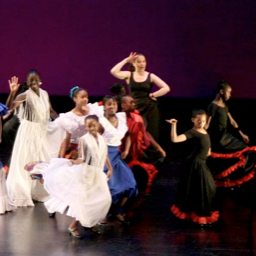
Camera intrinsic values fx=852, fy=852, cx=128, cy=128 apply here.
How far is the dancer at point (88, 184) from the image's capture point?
7.12 m

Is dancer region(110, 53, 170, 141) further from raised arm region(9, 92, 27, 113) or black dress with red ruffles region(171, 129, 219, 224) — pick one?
black dress with red ruffles region(171, 129, 219, 224)

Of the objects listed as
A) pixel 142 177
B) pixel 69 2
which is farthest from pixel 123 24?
pixel 142 177

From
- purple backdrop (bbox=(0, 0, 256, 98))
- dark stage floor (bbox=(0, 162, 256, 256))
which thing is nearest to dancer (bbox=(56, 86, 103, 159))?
dark stage floor (bbox=(0, 162, 256, 256))

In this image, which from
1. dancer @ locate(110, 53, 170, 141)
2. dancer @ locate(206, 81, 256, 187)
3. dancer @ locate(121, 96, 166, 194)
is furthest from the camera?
dancer @ locate(110, 53, 170, 141)

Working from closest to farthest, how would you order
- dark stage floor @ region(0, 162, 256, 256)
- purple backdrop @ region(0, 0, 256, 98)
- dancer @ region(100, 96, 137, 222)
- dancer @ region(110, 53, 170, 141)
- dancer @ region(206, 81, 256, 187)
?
1. dark stage floor @ region(0, 162, 256, 256)
2. dancer @ region(100, 96, 137, 222)
3. dancer @ region(206, 81, 256, 187)
4. dancer @ region(110, 53, 170, 141)
5. purple backdrop @ region(0, 0, 256, 98)

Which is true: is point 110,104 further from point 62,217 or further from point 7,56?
point 7,56

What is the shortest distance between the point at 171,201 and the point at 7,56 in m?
4.77

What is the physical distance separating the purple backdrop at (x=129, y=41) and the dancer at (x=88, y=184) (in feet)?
16.5

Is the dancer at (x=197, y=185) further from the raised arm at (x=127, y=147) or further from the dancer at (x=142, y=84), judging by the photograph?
the dancer at (x=142, y=84)

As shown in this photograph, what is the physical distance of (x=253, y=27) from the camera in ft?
38.6

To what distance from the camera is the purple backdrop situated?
1188cm

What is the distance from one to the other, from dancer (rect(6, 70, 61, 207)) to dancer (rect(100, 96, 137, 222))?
1033 millimetres

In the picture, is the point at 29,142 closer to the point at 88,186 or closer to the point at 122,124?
the point at 122,124

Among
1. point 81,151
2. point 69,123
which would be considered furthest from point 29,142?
point 81,151
